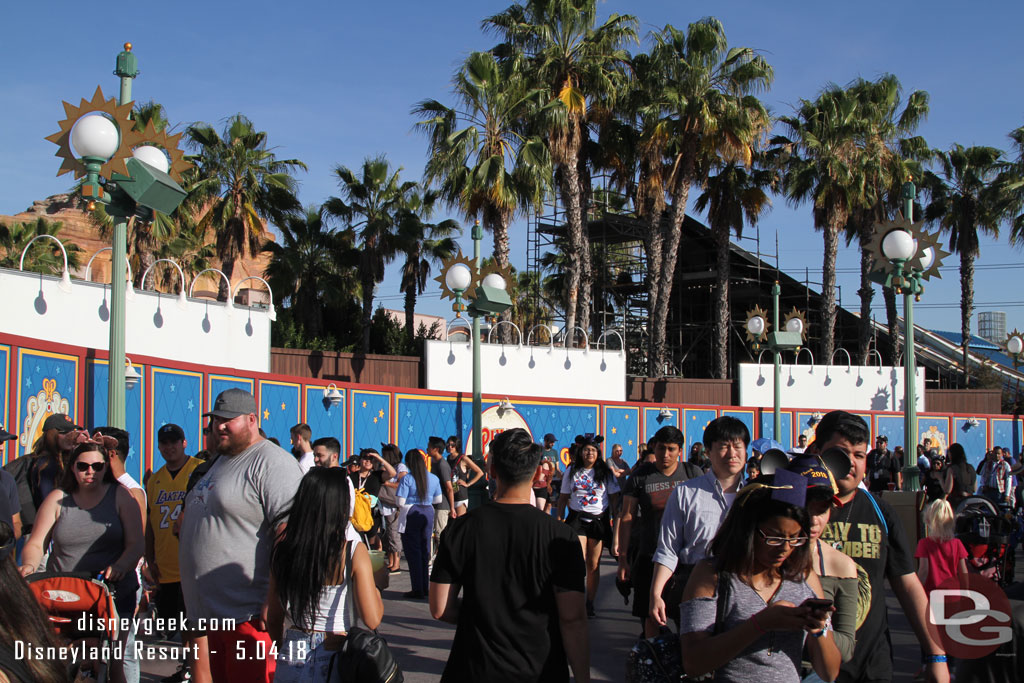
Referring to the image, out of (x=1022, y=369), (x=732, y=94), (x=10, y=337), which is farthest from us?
(x=1022, y=369)

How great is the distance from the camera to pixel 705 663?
9.70 ft

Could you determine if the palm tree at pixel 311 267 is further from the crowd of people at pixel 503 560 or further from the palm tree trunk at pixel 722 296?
the crowd of people at pixel 503 560

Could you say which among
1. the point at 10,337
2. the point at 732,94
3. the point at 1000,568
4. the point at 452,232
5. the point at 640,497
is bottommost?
the point at 1000,568

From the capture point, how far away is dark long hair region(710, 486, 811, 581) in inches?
119

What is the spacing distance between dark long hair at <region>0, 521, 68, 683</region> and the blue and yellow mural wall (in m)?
9.35

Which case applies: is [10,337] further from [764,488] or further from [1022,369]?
[1022,369]

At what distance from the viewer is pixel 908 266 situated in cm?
1262

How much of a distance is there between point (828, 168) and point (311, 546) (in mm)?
30714

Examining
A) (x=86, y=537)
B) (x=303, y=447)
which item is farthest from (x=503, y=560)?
(x=303, y=447)

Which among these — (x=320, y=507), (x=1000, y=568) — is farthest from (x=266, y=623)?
(x=1000, y=568)

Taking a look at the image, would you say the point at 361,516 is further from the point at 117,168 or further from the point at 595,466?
the point at 117,168

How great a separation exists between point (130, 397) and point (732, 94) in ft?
69.7

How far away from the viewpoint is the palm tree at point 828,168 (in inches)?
1254

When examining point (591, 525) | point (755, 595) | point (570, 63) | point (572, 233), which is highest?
point (570, 63)
